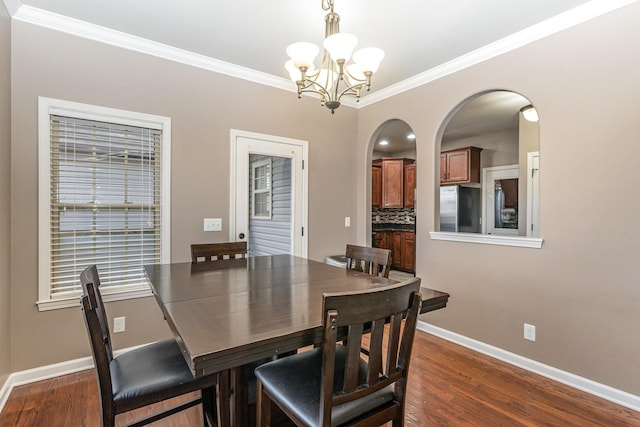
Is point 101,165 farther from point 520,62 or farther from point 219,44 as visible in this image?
point 520,62

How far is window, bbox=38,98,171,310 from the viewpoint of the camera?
7.80 feet

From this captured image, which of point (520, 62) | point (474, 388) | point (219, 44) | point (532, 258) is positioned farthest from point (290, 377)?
point (520, 62)

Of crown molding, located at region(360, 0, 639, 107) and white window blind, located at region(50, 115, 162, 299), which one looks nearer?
crown molding, located at region(360, 0, 639, 107)

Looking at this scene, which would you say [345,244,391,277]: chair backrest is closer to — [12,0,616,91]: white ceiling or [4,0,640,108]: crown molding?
[12,0,616,91]: white ceiling

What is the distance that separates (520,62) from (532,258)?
5.24ft

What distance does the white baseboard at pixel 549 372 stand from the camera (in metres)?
2.08

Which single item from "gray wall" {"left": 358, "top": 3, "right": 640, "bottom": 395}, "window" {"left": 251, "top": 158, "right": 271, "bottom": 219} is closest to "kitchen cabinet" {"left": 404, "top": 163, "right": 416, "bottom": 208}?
"gray wall" {"left": 358, "top": 3, "right": 640, "bottom": 395}

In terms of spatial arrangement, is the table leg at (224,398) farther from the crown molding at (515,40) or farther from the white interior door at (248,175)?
the crown molding at (515,40)

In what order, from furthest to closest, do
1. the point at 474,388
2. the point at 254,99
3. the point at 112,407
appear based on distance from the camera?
the point at 254,99
the point at 474,388
the point at 112,407

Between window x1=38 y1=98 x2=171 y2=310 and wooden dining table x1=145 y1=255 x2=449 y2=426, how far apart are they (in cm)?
77

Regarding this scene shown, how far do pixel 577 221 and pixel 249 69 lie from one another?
313cm

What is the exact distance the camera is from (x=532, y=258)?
2539 mm

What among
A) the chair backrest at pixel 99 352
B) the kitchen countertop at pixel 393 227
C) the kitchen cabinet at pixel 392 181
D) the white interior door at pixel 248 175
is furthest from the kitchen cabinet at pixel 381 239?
the chair backrest at pixel 99 352

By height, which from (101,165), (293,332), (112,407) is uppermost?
(101,165)
